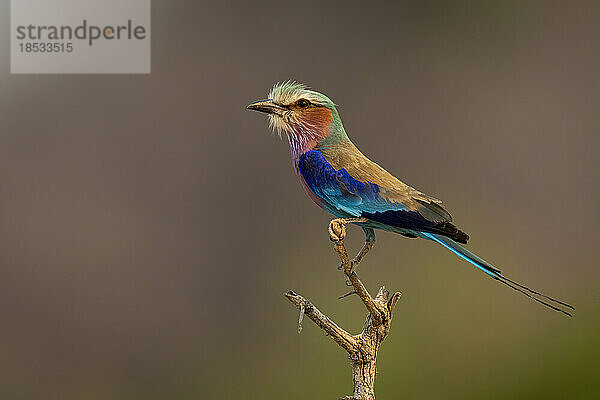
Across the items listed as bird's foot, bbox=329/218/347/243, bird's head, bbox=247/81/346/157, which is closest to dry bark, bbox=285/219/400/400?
bird's foot, bbox=329/218/347/243

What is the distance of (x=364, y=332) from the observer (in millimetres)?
1121

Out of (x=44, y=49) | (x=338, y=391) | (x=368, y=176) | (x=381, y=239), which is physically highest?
(x=44, y=49)

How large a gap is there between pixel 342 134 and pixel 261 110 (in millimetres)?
132

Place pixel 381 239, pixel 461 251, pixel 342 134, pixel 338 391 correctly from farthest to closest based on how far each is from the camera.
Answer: pixel 381 239
pixel 338 391
pixel 342 134
pixel 461 251

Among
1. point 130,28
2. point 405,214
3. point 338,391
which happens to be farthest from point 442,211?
point 130,28

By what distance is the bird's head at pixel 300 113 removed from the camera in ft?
3.48

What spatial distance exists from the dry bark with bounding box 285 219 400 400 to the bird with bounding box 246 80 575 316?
2.3 inches

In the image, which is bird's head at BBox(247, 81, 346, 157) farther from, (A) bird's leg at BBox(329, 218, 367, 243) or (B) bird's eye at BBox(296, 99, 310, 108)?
(A) bird's leg at BBox(329, 218, 367, 243)

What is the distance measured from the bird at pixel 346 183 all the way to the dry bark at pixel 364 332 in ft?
0.19

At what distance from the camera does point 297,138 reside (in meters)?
1.07

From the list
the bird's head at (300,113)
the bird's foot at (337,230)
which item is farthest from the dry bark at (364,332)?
the bird's head at (300,113)

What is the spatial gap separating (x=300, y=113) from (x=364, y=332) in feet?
1.19

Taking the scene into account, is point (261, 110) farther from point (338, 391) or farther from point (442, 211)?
point (338, 391)

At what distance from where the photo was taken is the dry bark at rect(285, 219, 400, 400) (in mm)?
1044
